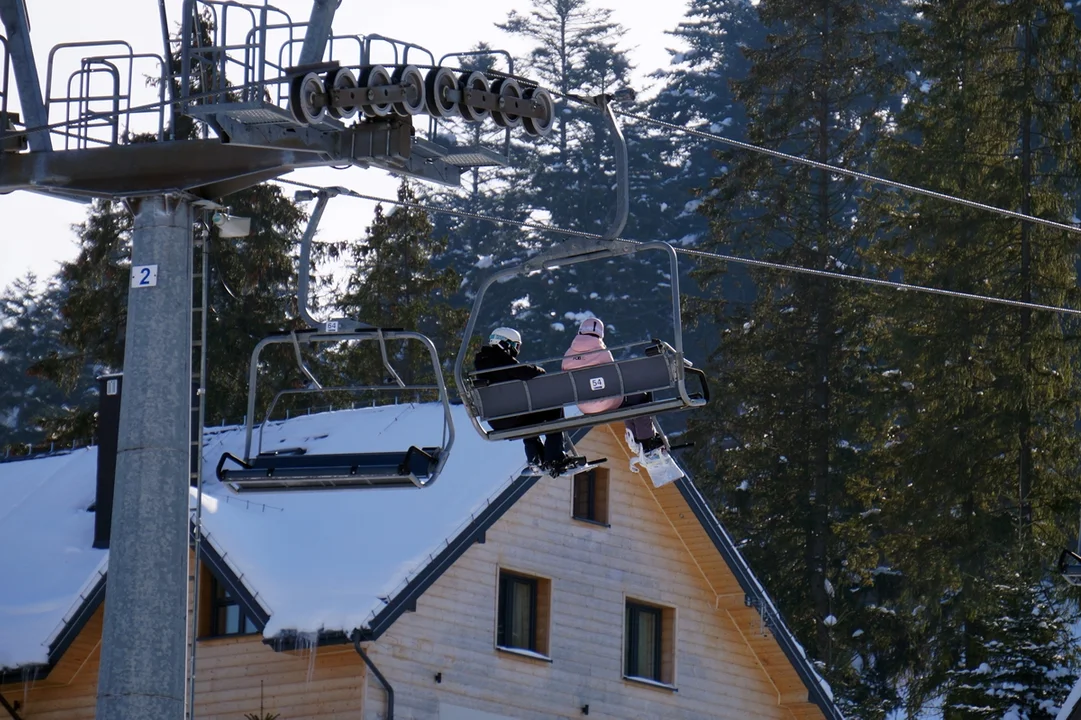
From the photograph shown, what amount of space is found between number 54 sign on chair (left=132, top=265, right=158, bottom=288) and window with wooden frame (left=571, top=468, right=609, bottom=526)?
1684 cm

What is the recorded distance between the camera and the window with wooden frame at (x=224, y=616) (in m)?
26.4

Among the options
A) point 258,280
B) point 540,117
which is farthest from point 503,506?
Result: point 258,280

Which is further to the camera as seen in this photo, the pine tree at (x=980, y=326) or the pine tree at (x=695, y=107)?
the pine tree at (x=695, y=107)

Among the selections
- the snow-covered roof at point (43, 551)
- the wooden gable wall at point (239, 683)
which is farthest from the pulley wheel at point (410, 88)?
the snow-covered roof at point (43, 551)

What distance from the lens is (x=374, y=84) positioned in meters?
13.8

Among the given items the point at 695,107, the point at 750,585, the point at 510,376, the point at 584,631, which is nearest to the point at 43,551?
the point at 584,631

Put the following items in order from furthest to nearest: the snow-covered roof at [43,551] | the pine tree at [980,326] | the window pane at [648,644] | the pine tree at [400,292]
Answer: the pine tree at [400,292], the pine tree at [980,326], the window pane at [648,644], the snow-covered roof at [43,551]

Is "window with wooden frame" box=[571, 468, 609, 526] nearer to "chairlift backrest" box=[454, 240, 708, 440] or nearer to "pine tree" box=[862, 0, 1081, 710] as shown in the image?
"pine tree" box=[862, 0, 1081, 710]

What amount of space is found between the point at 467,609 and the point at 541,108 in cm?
1366

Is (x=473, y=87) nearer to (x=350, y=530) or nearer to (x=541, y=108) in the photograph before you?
(x=541, y=108)

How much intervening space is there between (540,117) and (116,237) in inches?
1273

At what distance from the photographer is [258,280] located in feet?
149

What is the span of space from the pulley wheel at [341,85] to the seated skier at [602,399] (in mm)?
2429

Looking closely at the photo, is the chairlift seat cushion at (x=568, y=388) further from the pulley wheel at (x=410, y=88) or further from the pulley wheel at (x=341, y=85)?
the pulley wheel at (x=341, y=85)
